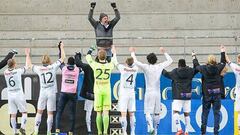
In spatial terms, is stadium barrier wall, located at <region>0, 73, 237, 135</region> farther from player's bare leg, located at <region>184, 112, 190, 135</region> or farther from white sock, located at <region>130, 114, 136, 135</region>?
white sock, located at <region>130, 114, 136, 135</region>

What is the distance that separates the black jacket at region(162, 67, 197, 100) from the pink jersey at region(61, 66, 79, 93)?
2378 mm

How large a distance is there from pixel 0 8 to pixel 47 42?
2434mm

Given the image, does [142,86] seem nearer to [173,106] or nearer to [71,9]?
[173,106]

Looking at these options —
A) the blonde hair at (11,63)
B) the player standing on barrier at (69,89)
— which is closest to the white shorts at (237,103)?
the player standing on barrier at (69,89)

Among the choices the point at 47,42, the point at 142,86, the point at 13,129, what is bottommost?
the point at 13,129

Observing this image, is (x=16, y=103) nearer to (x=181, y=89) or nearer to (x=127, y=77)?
(x=127, y=77)

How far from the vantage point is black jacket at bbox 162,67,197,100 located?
1595 centimetres

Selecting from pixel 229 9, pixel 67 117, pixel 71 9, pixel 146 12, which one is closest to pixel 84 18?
pixel 71 9

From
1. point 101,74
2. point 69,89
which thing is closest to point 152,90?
point 101,74

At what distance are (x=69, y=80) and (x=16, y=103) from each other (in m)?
1.45

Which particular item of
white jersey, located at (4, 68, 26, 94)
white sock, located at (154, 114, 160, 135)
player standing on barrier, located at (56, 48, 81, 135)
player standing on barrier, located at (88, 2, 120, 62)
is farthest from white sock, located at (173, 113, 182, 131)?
white jersey, located at (4, 68, 26, 94)

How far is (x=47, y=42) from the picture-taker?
22.7m

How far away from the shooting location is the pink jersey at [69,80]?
16141 millimetres

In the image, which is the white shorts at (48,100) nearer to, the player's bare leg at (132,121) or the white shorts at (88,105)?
the white shorts at (88,105)
